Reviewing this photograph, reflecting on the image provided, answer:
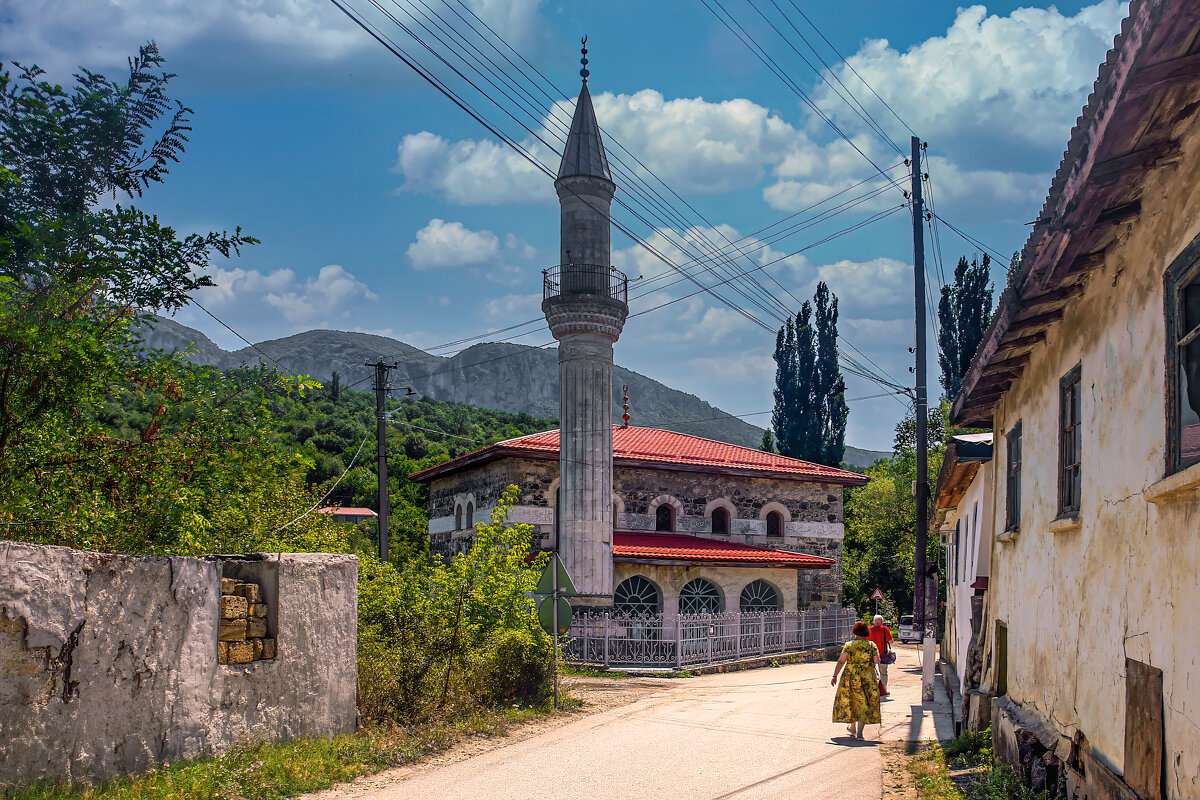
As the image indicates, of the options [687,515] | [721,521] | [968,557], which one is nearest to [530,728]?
[968,557]

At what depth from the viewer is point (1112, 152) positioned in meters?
5.10

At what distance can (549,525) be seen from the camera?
92.2 feet

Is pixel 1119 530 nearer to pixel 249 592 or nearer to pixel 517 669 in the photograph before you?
pixel 249 592

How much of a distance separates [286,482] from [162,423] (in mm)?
5934

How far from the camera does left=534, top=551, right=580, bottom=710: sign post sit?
1443 cm

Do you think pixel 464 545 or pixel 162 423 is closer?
pixel 162 423

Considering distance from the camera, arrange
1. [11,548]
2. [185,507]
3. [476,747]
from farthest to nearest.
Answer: [476,747]
[185,507]
[11,548]

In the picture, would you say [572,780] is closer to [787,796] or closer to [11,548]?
[787,796]

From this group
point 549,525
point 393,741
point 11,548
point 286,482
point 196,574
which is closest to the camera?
point 11,548

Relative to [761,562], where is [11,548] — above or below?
above

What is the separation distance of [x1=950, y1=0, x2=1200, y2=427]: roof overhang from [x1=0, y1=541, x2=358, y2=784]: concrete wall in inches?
267

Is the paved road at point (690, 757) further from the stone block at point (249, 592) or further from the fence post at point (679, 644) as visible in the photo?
the fence post at point (679, 644)

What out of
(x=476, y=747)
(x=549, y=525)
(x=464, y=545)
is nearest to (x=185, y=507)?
(x=476, y=747)

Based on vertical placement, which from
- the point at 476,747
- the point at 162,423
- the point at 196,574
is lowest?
the point at 476,747
